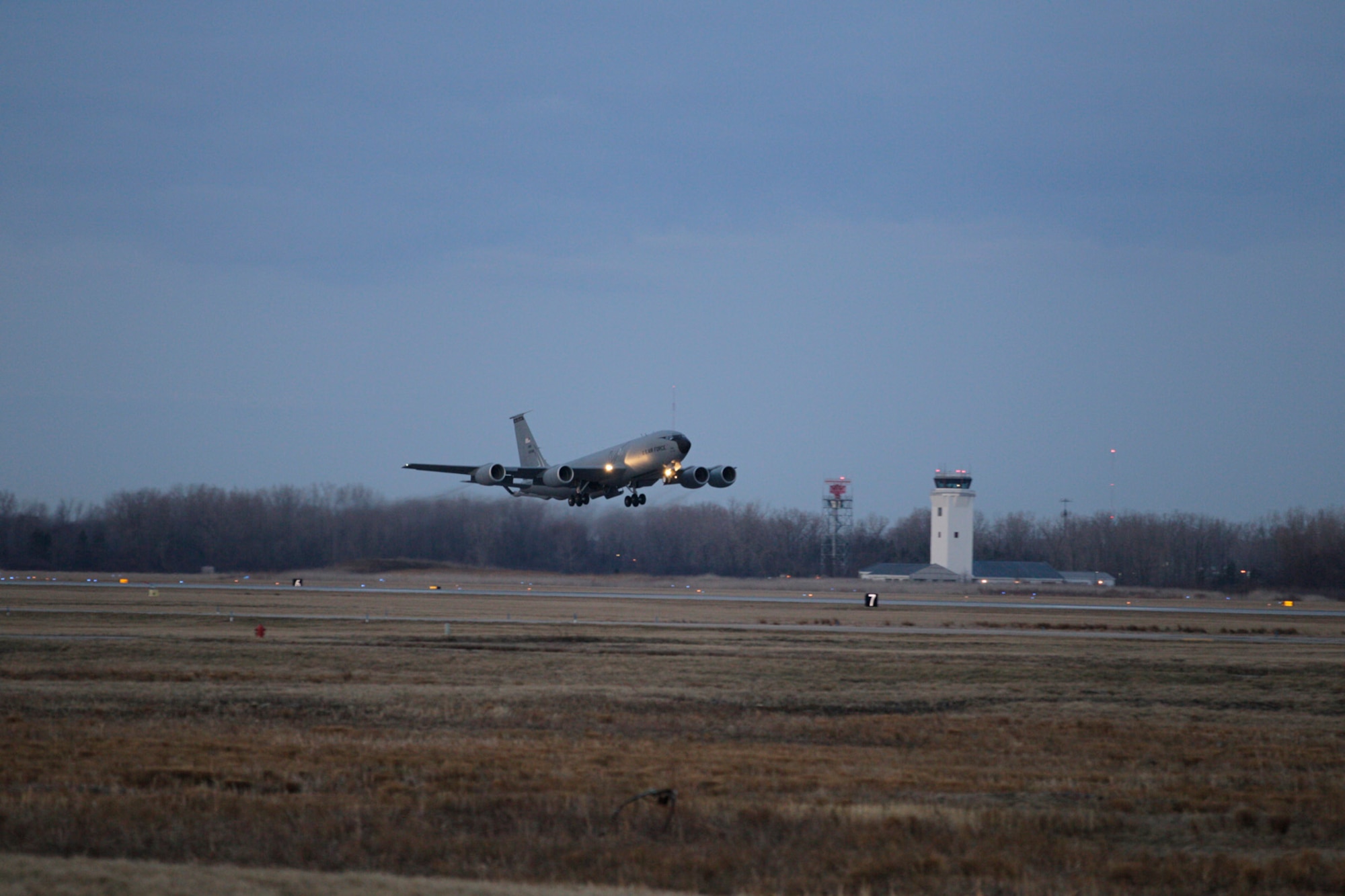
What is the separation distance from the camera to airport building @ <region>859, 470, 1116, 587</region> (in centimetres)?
12456

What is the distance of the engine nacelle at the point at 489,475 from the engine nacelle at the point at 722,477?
977 cm

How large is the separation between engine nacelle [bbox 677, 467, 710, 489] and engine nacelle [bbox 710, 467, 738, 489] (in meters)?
0.22

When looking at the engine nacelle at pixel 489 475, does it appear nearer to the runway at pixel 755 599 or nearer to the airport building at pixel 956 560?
the runway at pixel 755 599

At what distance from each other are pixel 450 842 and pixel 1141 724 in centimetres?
1615

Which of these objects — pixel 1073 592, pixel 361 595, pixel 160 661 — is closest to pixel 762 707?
pixel 160 661

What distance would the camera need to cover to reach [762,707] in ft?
83.8

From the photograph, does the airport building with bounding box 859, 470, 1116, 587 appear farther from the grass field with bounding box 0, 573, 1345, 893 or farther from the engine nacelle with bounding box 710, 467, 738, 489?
the grass field with bounding box 0, 573, 1345, 893

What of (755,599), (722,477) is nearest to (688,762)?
(722,477)

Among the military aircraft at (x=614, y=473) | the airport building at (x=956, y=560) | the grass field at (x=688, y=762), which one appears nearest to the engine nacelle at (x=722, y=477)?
the military aircraft at (x=614, y=473)

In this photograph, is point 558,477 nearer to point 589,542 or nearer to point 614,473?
point 614,473

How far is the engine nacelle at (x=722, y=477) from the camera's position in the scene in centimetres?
5459

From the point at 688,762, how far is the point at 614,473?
37.3 meters

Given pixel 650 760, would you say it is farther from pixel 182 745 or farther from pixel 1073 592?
pixel 1073 592

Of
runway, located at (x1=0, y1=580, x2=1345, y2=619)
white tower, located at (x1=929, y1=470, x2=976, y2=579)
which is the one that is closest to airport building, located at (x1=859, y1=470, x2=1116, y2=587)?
white tower, located at (x1=929, y1=470, x2=976, y2=579)
